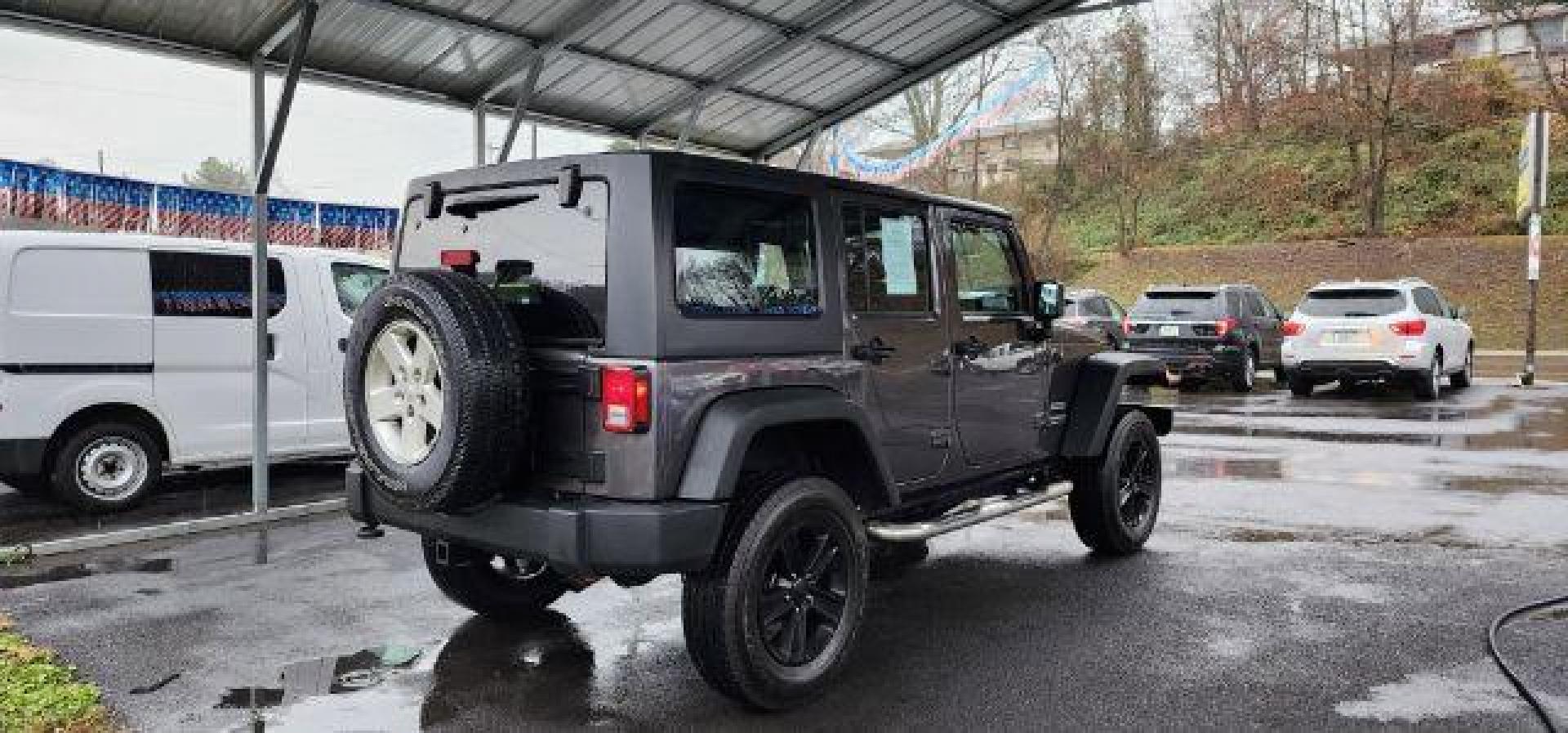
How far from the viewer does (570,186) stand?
4.09 meters

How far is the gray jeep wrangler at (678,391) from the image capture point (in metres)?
3.87

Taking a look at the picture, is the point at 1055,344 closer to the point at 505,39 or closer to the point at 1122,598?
the point at 1122,598

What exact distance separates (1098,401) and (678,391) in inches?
125

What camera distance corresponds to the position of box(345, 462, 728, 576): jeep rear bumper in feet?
Answer: 12.3

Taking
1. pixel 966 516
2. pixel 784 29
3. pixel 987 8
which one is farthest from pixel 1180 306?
pixel 966 516

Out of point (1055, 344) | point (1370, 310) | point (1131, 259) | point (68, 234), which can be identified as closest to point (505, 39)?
point (68, 234)

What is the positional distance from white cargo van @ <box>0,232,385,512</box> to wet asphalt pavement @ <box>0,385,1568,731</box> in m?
1.42

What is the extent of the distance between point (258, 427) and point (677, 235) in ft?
15.8

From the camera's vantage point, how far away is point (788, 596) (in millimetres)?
4211

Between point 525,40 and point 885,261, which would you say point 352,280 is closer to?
point 525,40

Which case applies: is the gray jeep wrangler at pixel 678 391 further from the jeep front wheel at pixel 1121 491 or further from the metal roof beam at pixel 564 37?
the metal roof beam at pixel 564 37

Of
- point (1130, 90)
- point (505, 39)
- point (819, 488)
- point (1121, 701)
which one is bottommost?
point (1121, 701)

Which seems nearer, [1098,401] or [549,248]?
[549,248]

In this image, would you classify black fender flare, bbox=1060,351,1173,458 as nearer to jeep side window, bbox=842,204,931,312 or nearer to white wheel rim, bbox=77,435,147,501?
jeep side window, bbox=842,204,931,312
